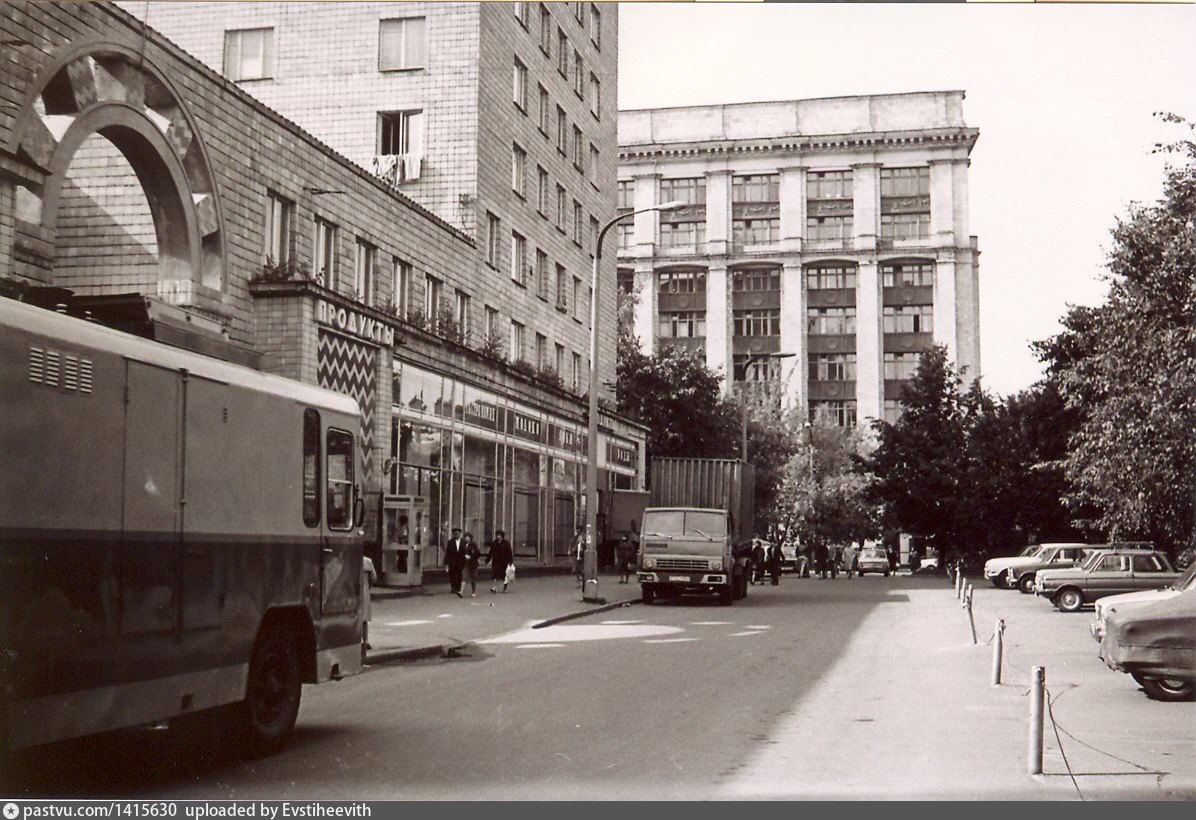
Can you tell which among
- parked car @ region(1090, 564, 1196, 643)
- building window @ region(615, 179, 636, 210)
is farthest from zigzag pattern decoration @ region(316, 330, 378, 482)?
building window @ region(615, 179, 636, 210)

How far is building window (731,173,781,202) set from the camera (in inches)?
1724

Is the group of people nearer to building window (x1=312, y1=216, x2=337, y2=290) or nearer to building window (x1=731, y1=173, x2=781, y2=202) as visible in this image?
building window (x1=312, y1=216, x2=337, y2=290)

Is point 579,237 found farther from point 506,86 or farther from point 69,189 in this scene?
point 69,189

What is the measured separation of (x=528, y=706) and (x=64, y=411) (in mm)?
6065

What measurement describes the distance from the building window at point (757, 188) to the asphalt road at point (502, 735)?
1080 inches

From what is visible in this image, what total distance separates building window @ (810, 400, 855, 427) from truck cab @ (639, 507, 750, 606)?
166 ft

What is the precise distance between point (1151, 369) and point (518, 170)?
2383 cm

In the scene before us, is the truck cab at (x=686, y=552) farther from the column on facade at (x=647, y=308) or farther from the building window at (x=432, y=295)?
the column on facade at (x=647, y=308)

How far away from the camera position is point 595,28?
164 ft

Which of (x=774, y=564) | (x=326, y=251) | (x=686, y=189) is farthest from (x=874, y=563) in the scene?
(x=326, y=251)

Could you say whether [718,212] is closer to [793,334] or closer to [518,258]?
[793,334]

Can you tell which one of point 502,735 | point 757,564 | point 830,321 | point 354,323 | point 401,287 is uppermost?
point 830,321

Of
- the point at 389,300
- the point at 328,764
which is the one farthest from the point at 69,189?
the point at 328,764

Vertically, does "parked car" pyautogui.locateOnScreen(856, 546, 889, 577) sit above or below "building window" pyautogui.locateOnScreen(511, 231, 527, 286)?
below
